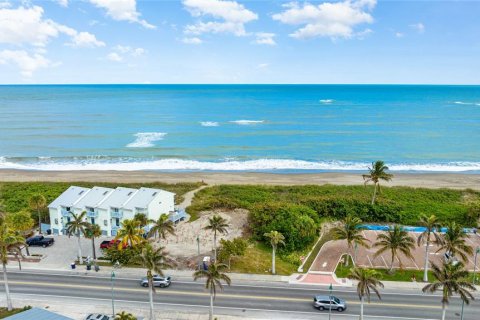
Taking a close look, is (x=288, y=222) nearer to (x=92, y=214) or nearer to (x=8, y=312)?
(x=92, y=214)

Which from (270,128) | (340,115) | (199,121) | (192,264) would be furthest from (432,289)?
(340,115)

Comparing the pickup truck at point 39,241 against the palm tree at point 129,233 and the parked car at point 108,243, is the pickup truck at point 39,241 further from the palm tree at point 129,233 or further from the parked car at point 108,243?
the palm tree at point 129,233

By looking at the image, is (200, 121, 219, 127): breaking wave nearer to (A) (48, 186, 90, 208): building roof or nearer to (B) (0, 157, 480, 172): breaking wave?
(B) (0, 157, 480, 172): breaking wave

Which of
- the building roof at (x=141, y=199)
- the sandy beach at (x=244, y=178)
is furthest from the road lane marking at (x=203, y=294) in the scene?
the sandy beach at (x=244, y=178)

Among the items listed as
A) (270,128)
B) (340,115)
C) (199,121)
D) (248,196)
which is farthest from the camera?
(340,115)

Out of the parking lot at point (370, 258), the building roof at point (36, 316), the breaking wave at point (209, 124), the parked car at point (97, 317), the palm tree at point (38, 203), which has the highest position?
the breaking wave at point (209, 124)

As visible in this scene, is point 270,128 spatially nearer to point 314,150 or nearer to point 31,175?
point 314,150
